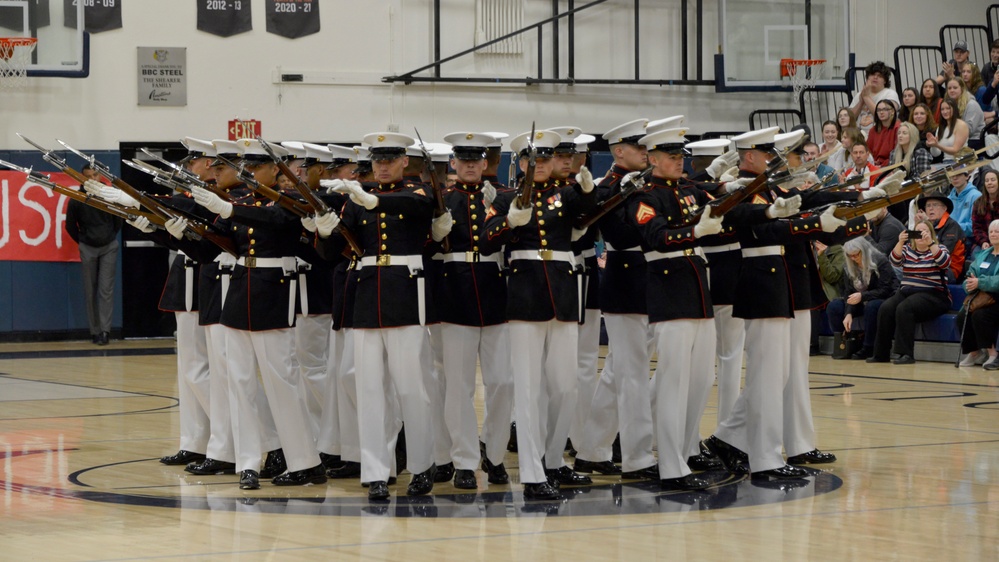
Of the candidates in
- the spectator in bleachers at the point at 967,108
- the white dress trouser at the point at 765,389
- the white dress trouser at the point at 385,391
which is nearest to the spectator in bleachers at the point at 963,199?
the spectator in bleachers at the point at 967,108

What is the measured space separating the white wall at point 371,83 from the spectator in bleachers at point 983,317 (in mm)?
6617

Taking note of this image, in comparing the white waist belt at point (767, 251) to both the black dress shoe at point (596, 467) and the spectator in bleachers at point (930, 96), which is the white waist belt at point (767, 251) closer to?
the black dress shoe at point (596, 467)

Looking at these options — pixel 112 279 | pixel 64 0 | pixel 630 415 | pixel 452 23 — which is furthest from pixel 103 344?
pixel 630 415

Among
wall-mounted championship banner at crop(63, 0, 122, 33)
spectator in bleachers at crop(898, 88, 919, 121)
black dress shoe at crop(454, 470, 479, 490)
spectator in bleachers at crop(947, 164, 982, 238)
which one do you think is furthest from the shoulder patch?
wall-mounted championship banner at crop(63, 0, 122, 33)

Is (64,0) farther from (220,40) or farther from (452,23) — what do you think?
(452,23)

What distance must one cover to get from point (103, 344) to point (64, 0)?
13.5ft

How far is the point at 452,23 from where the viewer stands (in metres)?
17.9

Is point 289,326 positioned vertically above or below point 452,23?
below

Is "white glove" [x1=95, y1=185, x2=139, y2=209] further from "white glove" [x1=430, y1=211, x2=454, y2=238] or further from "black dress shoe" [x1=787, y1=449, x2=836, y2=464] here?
"black dress shoe" [x1=787, y1=449, x2=836, y2=464]

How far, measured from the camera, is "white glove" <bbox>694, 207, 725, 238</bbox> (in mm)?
6598

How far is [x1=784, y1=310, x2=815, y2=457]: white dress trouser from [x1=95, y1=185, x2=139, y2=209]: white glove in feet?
12.3

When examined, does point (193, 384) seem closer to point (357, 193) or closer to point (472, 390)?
point (472, 390)

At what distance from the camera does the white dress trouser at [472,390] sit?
7160 mm

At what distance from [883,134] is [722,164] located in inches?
338
